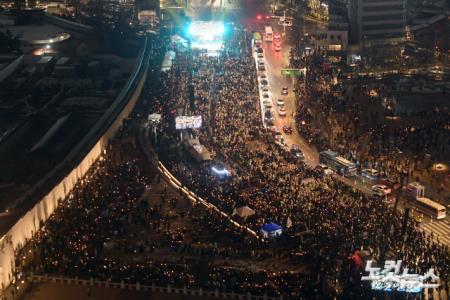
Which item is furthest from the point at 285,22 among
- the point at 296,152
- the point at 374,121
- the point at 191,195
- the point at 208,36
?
the point at 191,195

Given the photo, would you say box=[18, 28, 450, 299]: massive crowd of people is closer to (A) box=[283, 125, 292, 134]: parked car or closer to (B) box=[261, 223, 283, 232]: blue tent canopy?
(B) box=[261, 223, 283, 232]: blue tent canopy

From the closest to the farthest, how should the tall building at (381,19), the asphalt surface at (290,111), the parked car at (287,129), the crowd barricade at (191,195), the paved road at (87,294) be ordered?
the paved road at (87,294) → the crowd barricade at (191,195) → the asphalt surface at (290,111) → the parked car at (287,129) → the tall building at (381,19)

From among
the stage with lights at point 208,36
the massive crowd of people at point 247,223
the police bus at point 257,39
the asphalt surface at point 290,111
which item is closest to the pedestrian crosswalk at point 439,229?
the asphalt surface at point 290,111

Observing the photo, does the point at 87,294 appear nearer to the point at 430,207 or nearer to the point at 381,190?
the point at 381,190

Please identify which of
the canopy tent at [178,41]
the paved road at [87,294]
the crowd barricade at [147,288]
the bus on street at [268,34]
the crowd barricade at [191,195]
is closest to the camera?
the crowd barricade at [147,288]

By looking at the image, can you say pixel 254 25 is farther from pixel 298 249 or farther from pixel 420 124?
pixel 298 249

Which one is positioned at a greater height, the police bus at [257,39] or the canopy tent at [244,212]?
the police bus at [257,39]

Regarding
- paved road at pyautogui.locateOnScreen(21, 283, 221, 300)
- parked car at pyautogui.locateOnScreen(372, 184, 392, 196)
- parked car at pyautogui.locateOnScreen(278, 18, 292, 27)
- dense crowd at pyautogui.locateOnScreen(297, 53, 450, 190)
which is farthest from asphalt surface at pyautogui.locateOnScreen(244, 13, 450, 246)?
paved road at pyautogui.locateOnScreen(21, 283, 221, 300)

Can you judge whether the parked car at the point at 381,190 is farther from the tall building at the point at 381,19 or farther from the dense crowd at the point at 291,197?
the tall building at the point at 381,19
